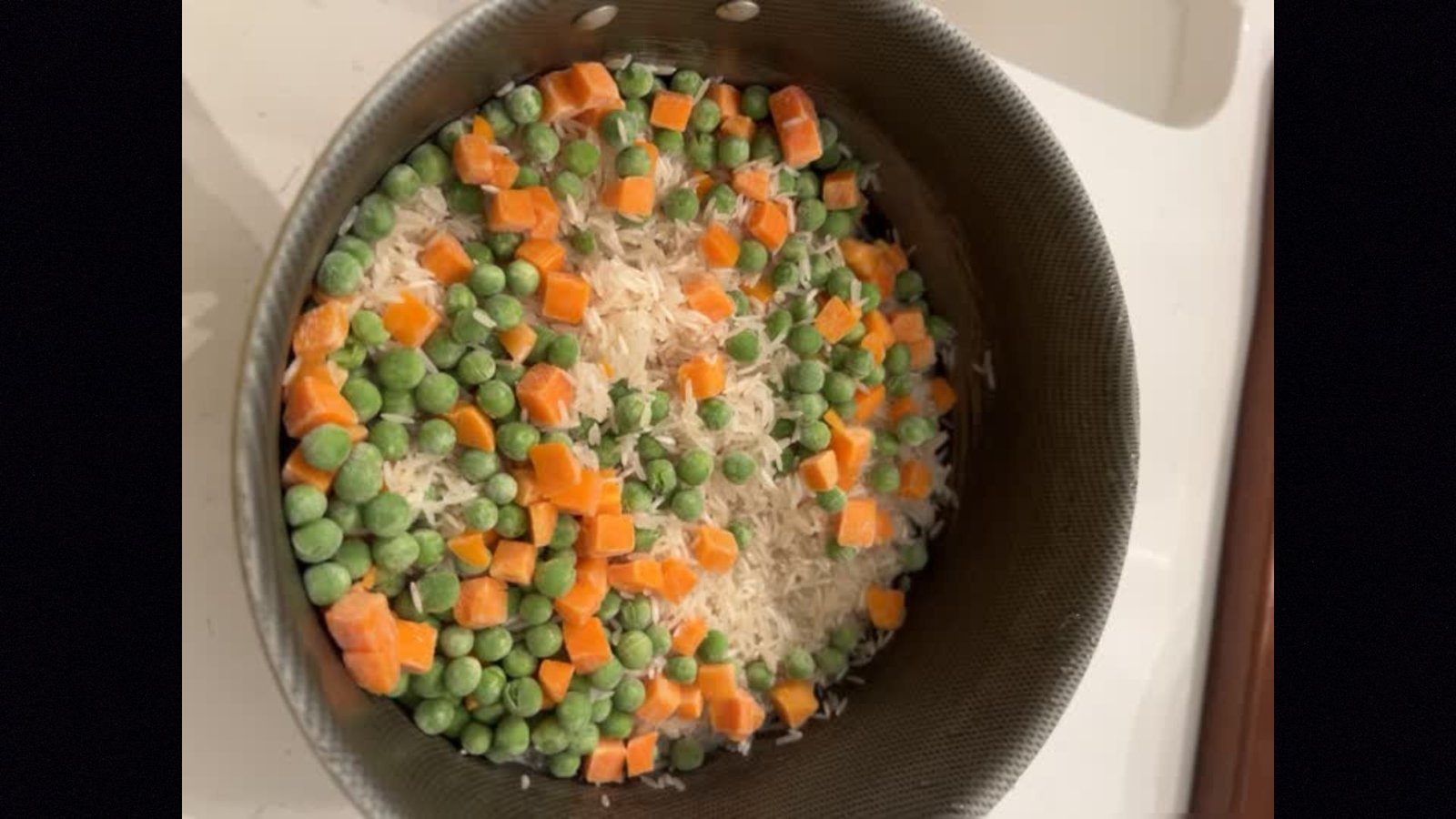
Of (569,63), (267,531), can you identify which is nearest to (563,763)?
(267,531)

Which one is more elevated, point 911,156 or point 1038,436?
point 911,156

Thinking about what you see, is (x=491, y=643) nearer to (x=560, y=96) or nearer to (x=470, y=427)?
(x=470, y=427)

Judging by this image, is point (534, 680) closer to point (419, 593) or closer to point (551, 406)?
point (419, 593)

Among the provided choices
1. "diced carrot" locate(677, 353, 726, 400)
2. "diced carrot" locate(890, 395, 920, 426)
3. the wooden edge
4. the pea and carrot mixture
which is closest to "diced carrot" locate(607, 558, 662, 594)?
the pea and carrot mixture

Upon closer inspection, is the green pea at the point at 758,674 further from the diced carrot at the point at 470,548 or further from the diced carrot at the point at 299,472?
the diced carrot at the point at 299,472

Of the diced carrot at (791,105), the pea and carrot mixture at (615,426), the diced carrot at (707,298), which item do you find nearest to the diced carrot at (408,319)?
the pea and carrot mixture at (615,426)

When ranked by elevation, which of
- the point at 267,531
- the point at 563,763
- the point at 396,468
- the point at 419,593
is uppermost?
the point at 267,531

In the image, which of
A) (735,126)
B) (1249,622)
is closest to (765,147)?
(735,126)
